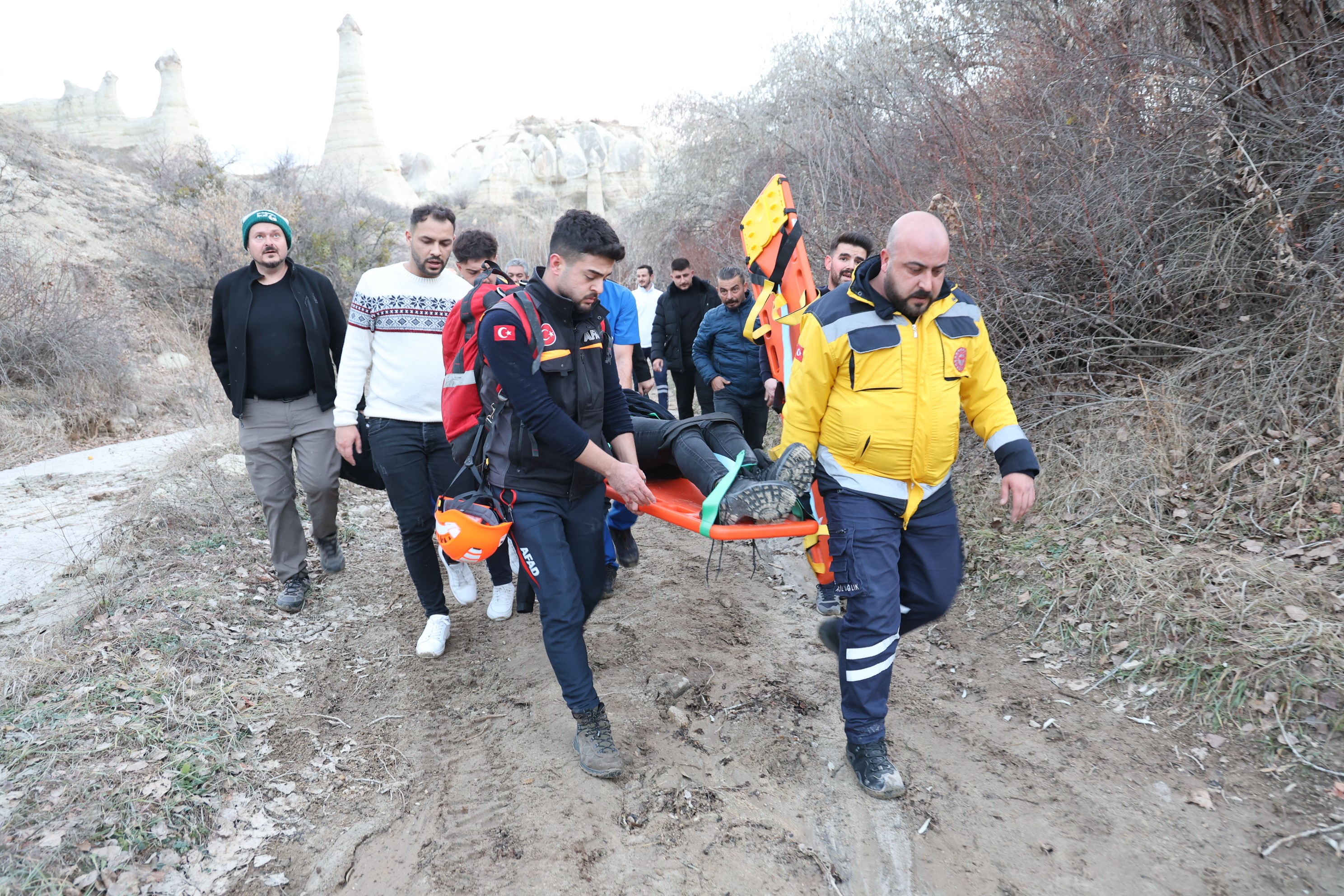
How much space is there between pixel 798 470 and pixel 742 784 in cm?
125

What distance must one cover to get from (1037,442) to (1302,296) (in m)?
1.72

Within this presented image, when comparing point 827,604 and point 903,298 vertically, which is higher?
point 903,298

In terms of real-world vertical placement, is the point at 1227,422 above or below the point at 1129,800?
above

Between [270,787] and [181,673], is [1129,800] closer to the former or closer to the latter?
[270,787]

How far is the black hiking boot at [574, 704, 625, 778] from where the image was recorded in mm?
3002

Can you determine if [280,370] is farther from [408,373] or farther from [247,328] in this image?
[408,373]

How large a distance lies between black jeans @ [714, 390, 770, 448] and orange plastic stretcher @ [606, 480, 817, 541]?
218 centimetres

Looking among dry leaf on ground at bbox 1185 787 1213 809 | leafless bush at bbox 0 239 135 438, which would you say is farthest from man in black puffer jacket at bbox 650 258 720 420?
leafless bush at bbox 0 239 135 438

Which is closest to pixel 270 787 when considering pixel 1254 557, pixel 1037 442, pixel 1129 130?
pixel 1254 557

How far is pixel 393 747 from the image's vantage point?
10.9ft

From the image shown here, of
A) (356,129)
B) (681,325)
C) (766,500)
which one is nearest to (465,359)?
(766,500)

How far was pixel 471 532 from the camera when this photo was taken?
3000 millimetres

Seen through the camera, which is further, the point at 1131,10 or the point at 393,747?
the point at 1131,10

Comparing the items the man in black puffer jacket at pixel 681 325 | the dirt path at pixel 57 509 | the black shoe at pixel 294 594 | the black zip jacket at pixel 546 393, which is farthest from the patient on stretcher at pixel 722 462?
the dirt path at pixel 57 509
